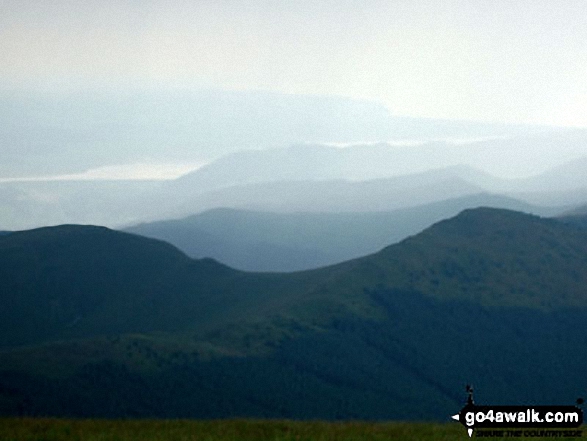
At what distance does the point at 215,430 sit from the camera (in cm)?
4756

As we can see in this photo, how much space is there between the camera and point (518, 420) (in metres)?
46.1

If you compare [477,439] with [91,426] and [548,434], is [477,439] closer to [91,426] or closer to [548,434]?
[548,434]

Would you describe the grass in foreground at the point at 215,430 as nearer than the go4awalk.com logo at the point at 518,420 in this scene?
Yes

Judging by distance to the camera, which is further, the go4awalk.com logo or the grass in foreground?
the go4awalk.com logo

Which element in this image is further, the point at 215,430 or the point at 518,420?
the point at 215,430

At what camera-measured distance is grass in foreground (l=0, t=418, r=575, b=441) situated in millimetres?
45188

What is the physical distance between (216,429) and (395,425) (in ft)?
29.2

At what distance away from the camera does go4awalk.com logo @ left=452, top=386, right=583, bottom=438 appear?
4594 cm

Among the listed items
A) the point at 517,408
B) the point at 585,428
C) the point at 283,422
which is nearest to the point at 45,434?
the point at 283,422

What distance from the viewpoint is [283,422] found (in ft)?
167

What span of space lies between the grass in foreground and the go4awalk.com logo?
3.32 ft

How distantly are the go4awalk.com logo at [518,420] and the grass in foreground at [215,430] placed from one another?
39.9 inches

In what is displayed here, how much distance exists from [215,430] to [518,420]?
13336 mm

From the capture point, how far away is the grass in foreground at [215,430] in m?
45.2
